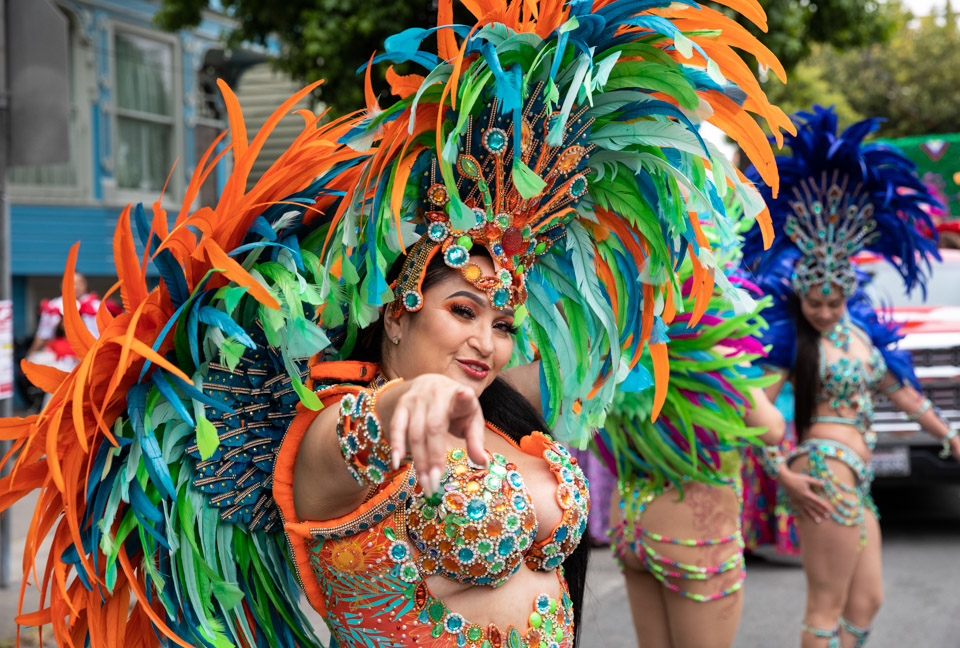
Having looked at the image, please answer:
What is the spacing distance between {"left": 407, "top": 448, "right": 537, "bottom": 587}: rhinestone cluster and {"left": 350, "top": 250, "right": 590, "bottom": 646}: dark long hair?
1.01 feet

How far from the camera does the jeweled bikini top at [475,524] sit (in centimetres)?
188

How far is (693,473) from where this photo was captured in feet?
11.1

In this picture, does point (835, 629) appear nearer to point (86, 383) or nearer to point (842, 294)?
point (842, 294)

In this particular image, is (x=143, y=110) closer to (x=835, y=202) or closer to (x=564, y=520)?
(x=835, y=202)

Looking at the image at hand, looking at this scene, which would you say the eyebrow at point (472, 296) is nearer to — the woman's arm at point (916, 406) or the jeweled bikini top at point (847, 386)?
the jeweled bikini top at point (847, 386)

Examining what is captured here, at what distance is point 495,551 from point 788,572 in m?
4.88

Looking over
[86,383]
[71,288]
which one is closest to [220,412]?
[86,383]

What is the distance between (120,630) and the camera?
196cm

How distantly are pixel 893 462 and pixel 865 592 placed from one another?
2.62 metres

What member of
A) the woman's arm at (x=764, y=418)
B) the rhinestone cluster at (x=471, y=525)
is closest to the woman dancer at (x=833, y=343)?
the woman's arm at (x=764, y=418)

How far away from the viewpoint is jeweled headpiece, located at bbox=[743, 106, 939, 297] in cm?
410

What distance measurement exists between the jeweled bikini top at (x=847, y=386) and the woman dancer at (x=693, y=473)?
696 millimetres

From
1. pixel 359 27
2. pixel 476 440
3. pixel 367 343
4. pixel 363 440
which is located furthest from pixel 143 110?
pixel 476 440

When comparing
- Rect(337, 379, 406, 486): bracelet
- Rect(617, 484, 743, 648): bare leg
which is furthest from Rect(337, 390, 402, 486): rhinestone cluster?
Rect(617, 484, 743, 648): bare leg
